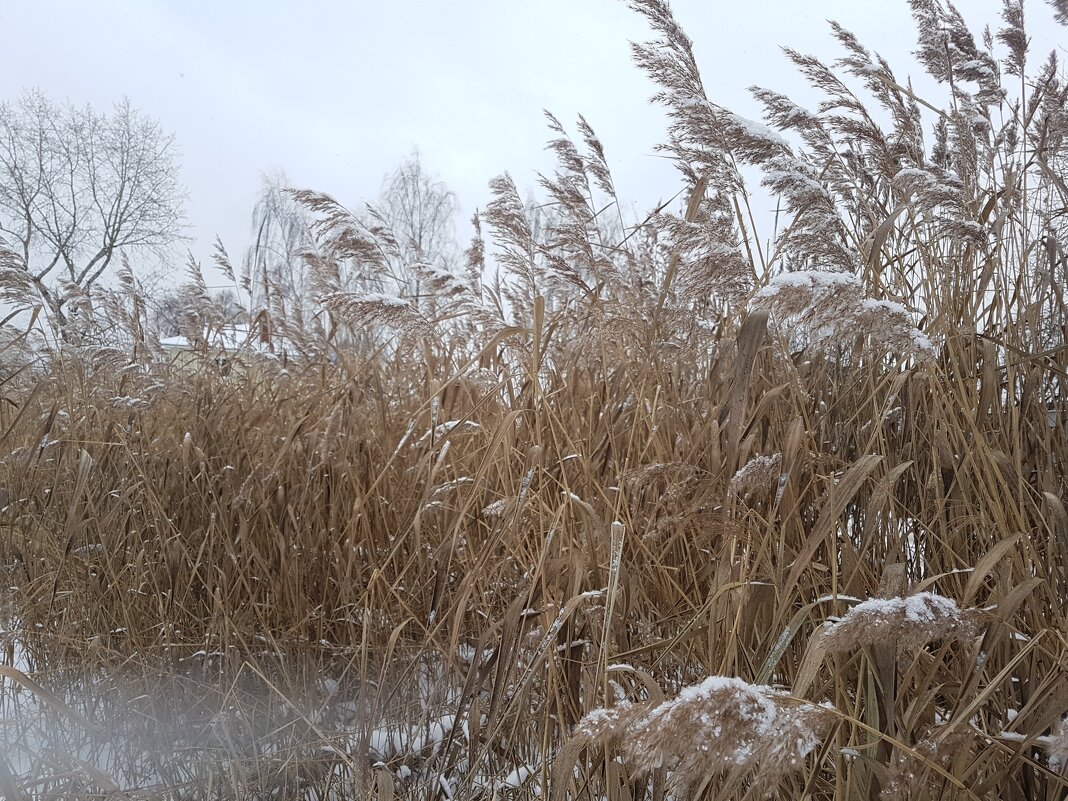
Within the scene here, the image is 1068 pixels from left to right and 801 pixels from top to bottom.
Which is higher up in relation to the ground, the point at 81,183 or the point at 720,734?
the point at 81,183

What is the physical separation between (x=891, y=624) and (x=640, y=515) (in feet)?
3.06

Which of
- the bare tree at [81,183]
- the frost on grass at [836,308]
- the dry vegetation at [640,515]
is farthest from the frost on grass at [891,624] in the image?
the bare tree at [81,183]

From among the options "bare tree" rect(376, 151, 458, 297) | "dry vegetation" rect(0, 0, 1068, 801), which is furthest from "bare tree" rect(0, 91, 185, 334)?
"dry vegetation" rect(0, 0, 1068, 801)

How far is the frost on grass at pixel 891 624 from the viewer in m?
0.78

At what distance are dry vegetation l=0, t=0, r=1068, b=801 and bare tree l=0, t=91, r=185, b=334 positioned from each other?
80.1 feet

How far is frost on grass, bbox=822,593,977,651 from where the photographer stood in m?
0.78

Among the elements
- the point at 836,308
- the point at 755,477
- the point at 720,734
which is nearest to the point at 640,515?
the point at 755,477

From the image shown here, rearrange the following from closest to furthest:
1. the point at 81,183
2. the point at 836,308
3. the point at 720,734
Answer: the point at 720,734
the point at 836,308
the point at 81,183

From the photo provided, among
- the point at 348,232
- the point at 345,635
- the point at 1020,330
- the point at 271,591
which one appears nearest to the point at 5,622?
the point at 271,591

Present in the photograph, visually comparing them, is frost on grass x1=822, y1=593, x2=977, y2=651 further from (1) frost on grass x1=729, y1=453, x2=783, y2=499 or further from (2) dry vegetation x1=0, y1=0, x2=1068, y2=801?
(1) frost on grass x1=729, y1=453, x2=783, y2=499

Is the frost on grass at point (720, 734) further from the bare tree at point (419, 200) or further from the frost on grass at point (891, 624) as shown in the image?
the bare tree at point (419, 200)

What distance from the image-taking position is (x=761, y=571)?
1560 millimetres

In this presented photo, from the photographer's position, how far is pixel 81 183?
26250 mm

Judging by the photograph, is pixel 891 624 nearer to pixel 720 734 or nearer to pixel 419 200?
pixel 720 734
